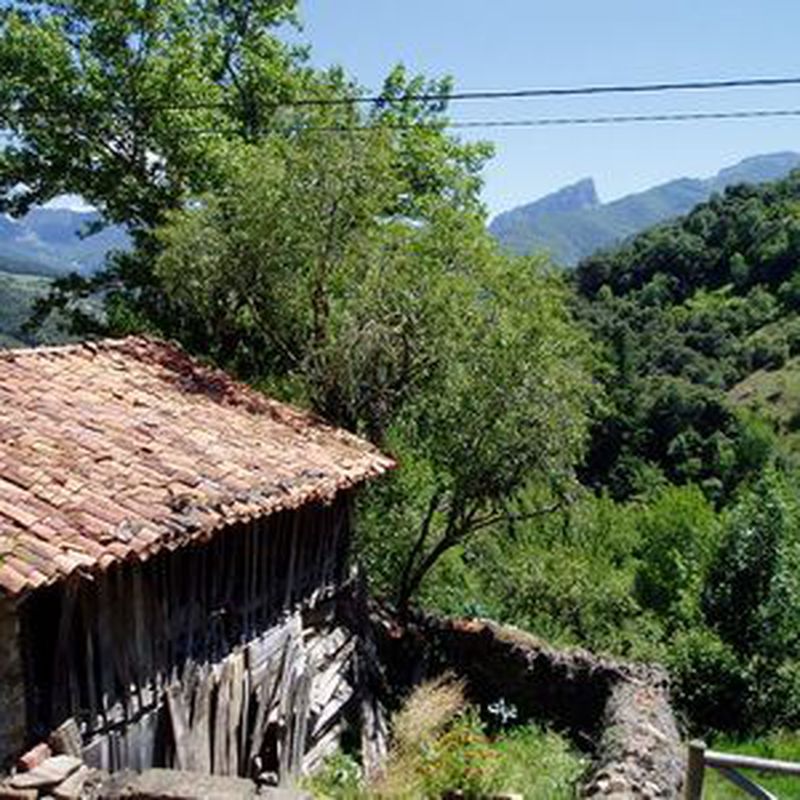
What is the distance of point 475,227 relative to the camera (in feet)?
48.1

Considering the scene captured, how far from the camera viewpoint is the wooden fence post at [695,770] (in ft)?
22.6

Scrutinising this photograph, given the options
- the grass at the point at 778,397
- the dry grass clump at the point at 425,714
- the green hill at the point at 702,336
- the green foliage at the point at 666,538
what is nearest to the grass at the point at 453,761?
the dry grass clump at the point at 425,714

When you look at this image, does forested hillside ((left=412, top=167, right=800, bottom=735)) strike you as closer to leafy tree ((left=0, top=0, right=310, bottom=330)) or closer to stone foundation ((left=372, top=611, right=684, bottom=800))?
stone foundation ((left=372, top=611, right=684, bottom=800))

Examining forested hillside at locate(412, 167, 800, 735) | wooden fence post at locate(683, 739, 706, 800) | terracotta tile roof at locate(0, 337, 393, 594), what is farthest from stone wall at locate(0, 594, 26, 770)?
forested hillside at locate(412, 167, 800, 735)

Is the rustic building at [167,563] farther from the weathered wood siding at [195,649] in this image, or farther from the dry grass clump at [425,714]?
the dry grass clump at [425,714]

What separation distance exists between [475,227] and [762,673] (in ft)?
25.3

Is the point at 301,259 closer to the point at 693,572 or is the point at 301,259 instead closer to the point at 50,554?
the point at 50,554

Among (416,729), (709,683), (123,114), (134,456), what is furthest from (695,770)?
(123,114)

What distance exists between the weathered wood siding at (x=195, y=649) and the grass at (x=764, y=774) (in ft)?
15.1

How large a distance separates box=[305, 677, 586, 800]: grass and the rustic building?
75 cm

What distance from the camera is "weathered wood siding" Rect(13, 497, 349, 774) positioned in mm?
7449

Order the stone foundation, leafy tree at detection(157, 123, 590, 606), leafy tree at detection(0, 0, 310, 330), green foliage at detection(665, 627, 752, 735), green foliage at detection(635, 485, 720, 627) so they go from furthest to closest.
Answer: green foliage at detection(635, 485, 720, 627), leafy tree at detection(0, 0, 310, 330), green foliage at detection(665, 627, 752, 735), leafy tree at detection(157, 123, 590, 606), the stone foundation

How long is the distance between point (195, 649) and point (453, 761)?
9.95 feet

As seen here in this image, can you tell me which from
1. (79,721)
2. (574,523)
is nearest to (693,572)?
(574,523)
